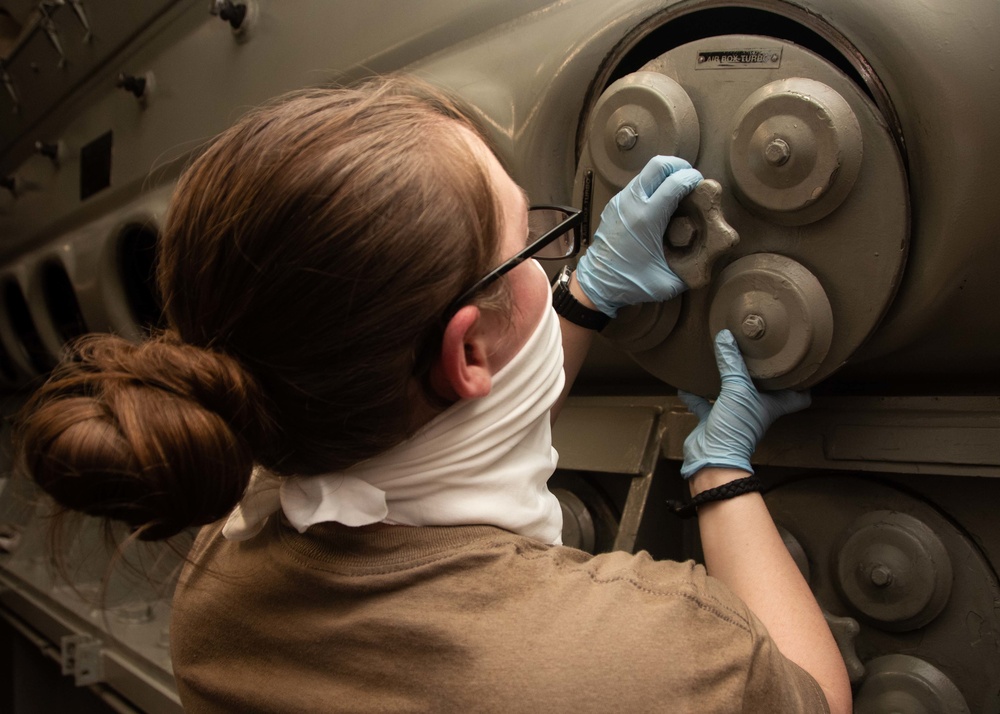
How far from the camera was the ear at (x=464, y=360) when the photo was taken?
2.39ft

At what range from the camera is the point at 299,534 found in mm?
810

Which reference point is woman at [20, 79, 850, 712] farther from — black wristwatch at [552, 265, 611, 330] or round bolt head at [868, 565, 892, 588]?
black wristwatch at [552, 265, 611, 330]

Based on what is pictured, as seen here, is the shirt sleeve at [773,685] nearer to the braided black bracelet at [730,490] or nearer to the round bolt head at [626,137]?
the braided black bracelet at [730,490]

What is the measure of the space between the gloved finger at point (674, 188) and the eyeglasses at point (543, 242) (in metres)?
0.12

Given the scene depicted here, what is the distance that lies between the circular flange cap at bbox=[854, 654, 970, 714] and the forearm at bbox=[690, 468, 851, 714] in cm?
24

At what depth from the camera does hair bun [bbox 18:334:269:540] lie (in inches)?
24.5

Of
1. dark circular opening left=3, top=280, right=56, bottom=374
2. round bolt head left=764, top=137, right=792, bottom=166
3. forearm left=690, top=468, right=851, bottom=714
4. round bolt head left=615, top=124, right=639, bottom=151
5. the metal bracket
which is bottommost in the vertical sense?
the metal bracket

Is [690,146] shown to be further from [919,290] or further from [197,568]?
[197,568]

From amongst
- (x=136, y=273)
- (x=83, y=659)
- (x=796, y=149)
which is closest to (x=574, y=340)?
(x=796, y=149)

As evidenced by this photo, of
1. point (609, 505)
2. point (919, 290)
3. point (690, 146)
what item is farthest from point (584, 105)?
point (609, 505)

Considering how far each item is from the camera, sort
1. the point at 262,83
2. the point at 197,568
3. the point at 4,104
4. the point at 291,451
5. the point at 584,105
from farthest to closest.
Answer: the point at 4,104 → the point at 262,83 → the point at 584,105 → the point at 197,568 → the point at 291,451

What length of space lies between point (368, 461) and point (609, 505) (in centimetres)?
74

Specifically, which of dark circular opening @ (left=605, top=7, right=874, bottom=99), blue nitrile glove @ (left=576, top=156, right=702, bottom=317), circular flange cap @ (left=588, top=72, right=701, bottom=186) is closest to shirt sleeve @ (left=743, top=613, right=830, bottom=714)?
blue nitrile glove @ (left=576, top=156, right=702, bottom=317)

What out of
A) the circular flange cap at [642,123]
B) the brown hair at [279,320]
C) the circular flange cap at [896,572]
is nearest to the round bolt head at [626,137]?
the circular flange cap at [642,123]
